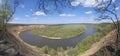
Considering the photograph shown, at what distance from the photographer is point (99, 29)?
42.1 m

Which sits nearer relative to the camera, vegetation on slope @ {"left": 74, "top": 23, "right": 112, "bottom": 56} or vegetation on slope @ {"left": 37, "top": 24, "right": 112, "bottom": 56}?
vegetation on slope @ {"left": 74, "top": 23, "right": 112, "bottom": 56}

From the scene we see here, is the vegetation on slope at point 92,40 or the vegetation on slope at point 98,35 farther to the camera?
the vegetation on slope at point 92,40

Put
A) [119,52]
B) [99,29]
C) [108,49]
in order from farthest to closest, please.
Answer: [99,29]
[108,49]
[119,52]

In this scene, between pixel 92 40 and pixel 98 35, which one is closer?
pixel 98 35

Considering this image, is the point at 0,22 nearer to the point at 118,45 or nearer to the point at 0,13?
the point at 0,13

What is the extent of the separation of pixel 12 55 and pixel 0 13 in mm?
26823

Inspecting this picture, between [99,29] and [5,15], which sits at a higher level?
[5,15]

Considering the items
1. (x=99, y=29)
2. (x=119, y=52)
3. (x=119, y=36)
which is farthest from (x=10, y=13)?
(x=119, y=52)

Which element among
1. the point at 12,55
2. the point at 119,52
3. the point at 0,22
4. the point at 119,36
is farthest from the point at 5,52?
the point at 0,22

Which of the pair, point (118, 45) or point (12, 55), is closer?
point (12, 55)

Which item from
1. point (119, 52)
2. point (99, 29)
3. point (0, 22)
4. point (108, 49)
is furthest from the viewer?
point (99, 29)

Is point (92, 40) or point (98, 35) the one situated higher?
point (98, 35)

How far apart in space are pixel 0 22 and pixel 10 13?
2650 mm

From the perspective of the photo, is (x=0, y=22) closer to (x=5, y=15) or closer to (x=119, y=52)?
(x=5, y=15)
